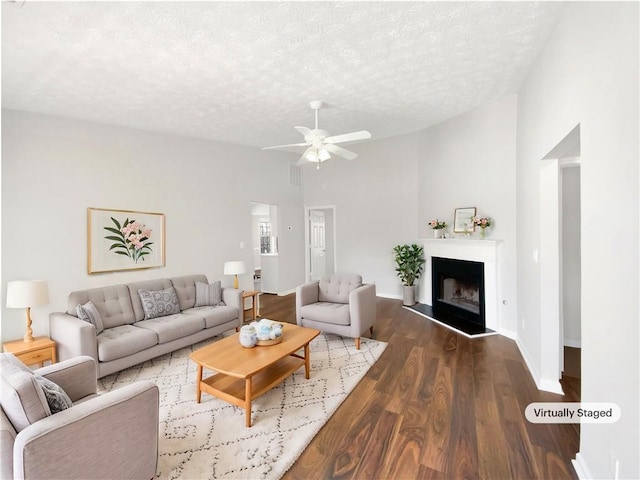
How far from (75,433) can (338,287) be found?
3.08 metres

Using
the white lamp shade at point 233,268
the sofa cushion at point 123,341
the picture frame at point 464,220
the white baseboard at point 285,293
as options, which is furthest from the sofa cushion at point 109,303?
the picture frame at point 464,220

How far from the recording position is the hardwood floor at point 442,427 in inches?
68.9

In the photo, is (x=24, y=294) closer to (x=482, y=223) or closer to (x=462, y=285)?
(x=482, y=223)

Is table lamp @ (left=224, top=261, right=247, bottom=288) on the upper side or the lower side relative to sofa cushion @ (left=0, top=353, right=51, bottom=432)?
upper

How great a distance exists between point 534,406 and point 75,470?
304cm

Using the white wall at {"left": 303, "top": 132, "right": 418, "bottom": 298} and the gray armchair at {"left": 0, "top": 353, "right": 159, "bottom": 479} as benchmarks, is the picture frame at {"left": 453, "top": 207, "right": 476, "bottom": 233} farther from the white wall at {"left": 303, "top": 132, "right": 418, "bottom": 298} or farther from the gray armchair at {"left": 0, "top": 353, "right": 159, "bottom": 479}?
the gray armchair at {"left": 0, "top": 353, "right": 159, "bottom": 479}

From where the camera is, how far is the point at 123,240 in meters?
3.96

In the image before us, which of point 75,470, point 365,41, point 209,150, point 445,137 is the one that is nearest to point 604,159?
point 365,41

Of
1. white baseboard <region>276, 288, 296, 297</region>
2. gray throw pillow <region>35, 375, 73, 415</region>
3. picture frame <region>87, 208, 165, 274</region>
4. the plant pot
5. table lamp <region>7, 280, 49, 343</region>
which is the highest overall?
picture frame <region>87, 208, 165, 274</region>

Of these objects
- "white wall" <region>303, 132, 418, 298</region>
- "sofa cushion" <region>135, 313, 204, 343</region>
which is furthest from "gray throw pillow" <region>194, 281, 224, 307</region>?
"white wall" <region>303, 132, 418, 298</region>

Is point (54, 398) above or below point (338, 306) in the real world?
above

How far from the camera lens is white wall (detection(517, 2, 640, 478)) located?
123 centimetres

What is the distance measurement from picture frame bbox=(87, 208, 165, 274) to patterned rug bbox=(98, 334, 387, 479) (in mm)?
1489

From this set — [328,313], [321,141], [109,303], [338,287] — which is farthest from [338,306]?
[109,303]
